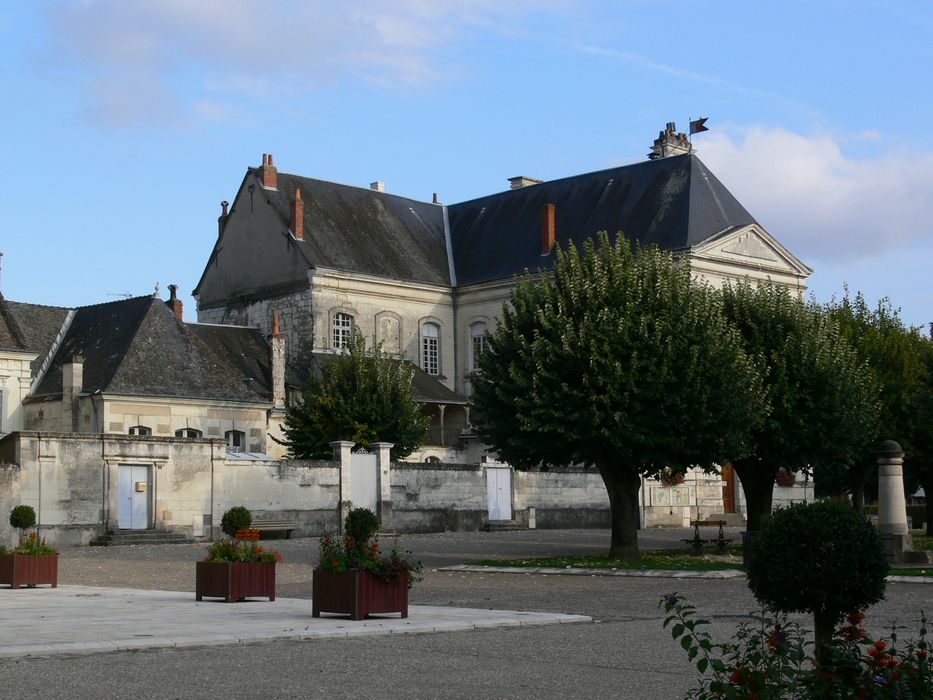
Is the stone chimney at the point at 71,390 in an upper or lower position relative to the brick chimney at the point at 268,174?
lower

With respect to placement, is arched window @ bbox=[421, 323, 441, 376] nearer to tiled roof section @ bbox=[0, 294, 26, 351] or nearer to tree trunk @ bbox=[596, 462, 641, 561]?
tiled roof section @ bbox=[0, 294, 26, 351]

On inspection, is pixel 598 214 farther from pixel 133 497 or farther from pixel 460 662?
pixel 460 662

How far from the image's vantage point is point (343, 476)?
116 ft

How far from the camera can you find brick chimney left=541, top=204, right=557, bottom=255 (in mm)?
51906

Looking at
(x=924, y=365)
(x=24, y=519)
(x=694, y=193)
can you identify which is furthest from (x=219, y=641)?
(x=694, y=193)

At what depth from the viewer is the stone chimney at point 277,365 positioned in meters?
46.8

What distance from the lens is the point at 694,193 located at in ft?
163

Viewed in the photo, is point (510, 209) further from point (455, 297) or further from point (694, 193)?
point (694, 193)

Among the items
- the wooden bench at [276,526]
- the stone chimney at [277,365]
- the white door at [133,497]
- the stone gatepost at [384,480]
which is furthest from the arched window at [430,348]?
the white door at [133,497]

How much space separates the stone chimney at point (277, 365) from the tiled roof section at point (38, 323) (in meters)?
7.37

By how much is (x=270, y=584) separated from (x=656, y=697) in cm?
830

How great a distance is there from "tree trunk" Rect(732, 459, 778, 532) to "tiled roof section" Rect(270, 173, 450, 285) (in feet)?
81.3

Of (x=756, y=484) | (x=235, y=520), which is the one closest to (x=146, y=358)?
(x=235, y=520)

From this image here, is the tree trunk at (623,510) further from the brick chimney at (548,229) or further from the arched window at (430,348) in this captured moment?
the arched window at (430,348)
